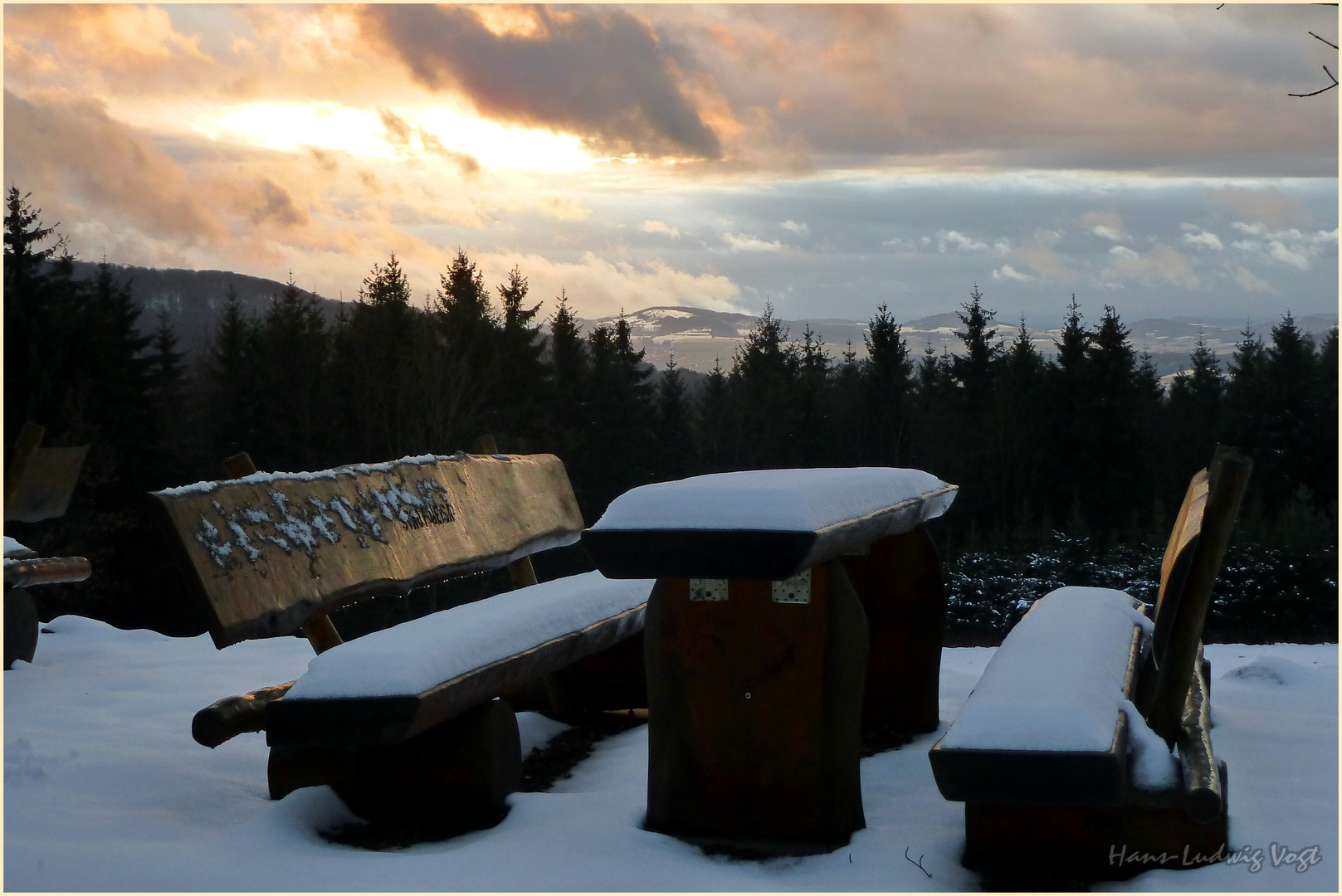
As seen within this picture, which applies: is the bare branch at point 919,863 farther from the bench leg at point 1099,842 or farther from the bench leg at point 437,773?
the bench leg at point 437,773

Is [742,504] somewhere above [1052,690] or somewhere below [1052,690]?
above

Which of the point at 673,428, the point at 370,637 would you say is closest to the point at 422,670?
the point at 370,637

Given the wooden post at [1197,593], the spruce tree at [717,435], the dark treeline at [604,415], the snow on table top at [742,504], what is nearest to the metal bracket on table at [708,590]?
the snow on table top at [742,504]

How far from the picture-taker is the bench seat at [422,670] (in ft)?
9.05

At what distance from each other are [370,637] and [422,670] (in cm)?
46

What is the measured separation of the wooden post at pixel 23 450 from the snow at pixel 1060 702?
3.82m

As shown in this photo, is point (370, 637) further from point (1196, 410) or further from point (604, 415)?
point (1196, 410)

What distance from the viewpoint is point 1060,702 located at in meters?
2.56

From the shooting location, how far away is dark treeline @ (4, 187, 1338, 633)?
1950 centimetres

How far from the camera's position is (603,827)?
3.00m

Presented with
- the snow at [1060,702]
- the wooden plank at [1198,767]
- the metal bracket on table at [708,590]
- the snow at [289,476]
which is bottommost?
the wooden plank at [1198,767]

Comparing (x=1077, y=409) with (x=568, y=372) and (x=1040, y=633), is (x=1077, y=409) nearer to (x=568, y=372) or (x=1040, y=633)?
(x=568, y=372)

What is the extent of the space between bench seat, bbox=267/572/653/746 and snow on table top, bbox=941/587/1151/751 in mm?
1265

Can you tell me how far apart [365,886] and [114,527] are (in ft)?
62.9
